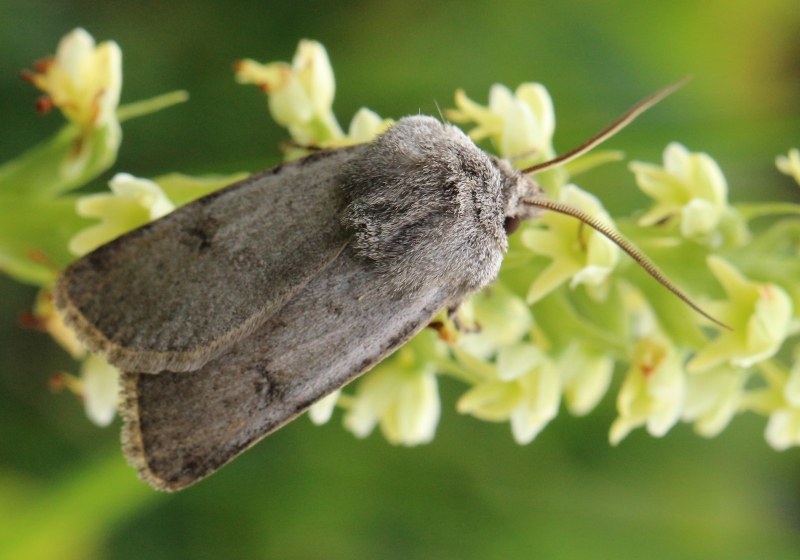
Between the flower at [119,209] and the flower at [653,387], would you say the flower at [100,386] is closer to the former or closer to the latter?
the flower at [119,209]

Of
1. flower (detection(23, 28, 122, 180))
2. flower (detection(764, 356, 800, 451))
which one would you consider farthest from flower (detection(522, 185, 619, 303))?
flower (detection(23, 28, 122, 180))

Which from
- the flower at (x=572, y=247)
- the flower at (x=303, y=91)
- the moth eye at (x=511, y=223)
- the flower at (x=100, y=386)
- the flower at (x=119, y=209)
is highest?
the flower at (x=303, y=91)

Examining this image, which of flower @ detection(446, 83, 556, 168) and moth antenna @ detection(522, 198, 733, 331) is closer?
moth antenna @ detection(522, 198, 733, 331)

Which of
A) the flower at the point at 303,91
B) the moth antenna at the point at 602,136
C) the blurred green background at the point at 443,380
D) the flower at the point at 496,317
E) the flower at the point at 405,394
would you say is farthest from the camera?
the blurred green background at the point at 443,380

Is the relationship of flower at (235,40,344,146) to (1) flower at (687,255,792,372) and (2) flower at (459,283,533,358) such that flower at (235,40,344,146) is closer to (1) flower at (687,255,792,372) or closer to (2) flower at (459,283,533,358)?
(2) flower at (459,283,533,358)

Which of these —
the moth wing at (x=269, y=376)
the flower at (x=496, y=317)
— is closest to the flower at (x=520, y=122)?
the flower at (x=496, y=317)

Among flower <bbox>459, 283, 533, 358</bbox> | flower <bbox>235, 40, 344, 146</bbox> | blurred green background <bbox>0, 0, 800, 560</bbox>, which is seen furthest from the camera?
blurred green background <bbox>0, 0, 800, 560</bbox>

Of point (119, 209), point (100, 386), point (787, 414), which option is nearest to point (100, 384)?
point (100, 386)
